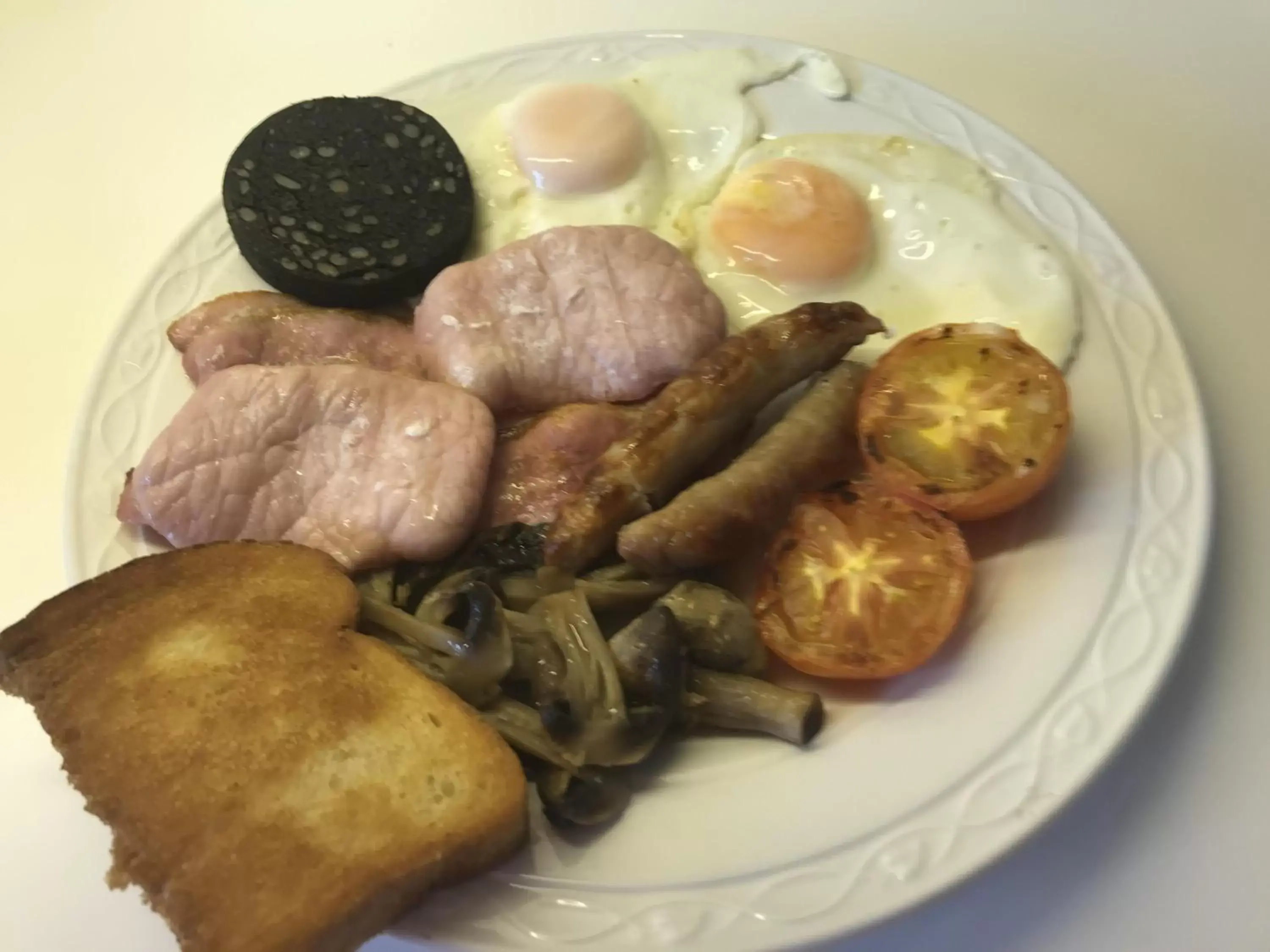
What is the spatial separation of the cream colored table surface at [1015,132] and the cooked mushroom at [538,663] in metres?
0.66

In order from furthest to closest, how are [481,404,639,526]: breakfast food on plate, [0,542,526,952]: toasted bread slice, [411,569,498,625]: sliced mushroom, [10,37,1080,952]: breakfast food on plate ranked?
[481,404,639,526]: breakfast food on plate, [411,569,498,625]: sliced mushroom, [10,37,1080,952]: breakfast food on plate, [0,542,526,952]: toasted bread slice

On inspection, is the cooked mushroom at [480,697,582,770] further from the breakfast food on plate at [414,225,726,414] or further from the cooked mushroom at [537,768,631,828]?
the breakfast food on plate at [414,225,726,414]

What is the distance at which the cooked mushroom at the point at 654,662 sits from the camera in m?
1.78

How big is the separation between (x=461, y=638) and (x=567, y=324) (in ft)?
2.86

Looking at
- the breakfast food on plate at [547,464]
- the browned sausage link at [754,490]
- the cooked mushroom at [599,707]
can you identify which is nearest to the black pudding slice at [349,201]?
the breakfast food on plate at [547,464]

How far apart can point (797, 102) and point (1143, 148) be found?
1.02 meters

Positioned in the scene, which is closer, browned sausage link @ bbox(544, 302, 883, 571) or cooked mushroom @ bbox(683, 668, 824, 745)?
cooked mushroom @ bbox(683, 668, 824, 745)

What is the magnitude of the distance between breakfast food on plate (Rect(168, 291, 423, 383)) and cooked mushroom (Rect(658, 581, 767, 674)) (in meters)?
0.97

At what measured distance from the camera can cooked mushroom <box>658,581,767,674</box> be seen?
73.7 inches

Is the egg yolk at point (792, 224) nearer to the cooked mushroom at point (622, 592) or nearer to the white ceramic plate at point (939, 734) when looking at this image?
the white ceramic plate at point (939, 734)

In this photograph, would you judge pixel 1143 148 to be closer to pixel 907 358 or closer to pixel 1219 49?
pixel 1219 49

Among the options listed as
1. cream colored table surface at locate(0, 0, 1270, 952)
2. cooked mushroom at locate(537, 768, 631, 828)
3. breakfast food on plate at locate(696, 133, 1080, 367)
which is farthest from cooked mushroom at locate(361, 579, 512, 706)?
Answer: breakfast food on plate at locate(696, 133, 1080, 367)

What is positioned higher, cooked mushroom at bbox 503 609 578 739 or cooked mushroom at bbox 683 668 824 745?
cooked mushroom at bbox 503 609 578 739

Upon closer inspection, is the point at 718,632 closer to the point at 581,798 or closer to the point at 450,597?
the point at 581,798
